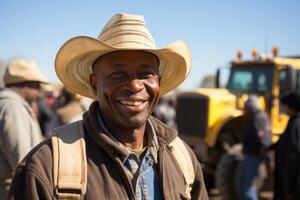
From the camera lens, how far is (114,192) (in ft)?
5.40

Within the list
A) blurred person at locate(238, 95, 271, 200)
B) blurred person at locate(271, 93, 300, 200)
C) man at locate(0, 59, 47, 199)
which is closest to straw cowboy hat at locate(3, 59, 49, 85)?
man at locate(0, 59, 47, 199)

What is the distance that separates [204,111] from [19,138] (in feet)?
15.8

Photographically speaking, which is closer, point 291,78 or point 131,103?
point 131,103

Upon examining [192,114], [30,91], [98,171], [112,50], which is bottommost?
[192,114]

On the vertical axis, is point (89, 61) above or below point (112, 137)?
above

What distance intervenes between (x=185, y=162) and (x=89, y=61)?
68 cm

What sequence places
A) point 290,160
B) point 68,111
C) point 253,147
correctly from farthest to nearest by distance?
1. point 253,147
2. point 68,111
3. point 290,160

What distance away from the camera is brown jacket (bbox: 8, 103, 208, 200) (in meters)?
1.53

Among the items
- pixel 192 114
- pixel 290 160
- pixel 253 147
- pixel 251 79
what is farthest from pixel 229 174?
pixel 290 160

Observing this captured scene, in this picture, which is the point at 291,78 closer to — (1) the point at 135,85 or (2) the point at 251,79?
(2) the point at 251,79

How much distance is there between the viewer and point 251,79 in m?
7.64

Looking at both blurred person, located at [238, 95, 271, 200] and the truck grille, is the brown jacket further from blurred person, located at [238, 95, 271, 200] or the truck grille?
the truck grille

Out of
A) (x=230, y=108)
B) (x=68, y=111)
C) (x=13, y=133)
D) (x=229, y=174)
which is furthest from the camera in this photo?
(x=230, y=108)

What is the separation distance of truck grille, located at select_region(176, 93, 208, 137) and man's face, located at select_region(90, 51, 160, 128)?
5753 millimetres
